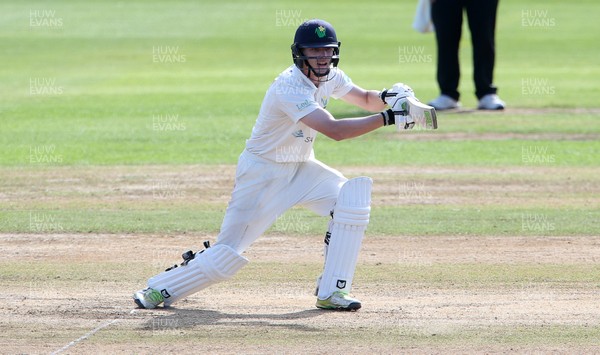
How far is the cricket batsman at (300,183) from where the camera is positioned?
A: 7953mm

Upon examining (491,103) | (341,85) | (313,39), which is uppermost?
(491,103)

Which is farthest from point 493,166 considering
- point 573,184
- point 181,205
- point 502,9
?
point 502,9

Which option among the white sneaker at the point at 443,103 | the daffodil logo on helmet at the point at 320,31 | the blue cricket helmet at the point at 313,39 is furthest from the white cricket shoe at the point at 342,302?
the white sneaker at the point at 443,103

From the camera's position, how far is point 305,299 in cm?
853

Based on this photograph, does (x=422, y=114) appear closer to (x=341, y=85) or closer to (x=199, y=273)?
(x=341, y=85)

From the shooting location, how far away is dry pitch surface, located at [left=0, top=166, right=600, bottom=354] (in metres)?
7.24

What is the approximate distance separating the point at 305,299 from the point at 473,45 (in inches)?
501

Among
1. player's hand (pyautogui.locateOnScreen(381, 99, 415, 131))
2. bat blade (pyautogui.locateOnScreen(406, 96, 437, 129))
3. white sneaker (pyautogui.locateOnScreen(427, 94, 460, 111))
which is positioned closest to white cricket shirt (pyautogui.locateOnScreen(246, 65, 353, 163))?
player's hand (pyautogui.locateOnScreen(381, 99, 415, 131))

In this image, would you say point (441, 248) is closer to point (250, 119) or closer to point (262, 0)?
point (250, 119)

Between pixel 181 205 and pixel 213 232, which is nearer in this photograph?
pixel 213 232

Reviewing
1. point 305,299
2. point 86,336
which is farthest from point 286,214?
point 86,336

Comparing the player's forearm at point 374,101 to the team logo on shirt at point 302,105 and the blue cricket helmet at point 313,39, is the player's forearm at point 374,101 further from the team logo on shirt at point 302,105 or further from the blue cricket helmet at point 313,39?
the team logo on shirt at point 302,105

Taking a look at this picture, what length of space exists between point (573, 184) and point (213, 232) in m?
4.84

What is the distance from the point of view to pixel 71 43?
32.6 metres
